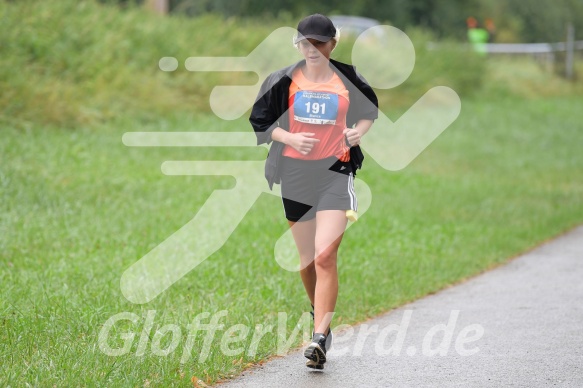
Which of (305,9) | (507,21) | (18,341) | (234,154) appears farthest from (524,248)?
(507,21)

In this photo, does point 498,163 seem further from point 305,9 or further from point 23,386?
point 305,9

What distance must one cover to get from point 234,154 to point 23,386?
A: 10.8m

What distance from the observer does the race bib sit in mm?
6258

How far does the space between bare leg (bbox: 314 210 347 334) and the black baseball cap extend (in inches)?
43.7

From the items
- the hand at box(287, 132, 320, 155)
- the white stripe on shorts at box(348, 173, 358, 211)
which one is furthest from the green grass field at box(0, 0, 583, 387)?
the hand at box(287, 132, 320, 155)

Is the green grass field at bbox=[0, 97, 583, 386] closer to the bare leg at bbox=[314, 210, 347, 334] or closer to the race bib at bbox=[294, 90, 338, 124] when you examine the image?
the bare leg at bbox=[314, 210, 347, 334]

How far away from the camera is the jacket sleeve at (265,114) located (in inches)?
251

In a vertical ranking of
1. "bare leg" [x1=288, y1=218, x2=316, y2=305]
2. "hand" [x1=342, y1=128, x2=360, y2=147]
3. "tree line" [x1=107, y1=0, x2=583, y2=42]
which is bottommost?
"tree line" [x1=107, y1=0, x2=583, y2=42]

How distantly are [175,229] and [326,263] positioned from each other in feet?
15.9

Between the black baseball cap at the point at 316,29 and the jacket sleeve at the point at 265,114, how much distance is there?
0.40 m

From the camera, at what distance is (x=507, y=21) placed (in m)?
50.1

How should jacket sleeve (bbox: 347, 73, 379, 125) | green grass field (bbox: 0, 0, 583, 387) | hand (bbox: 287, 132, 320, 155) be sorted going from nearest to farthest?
hand (bbox: 287, 132, 320, 155), jacket sleeve (bbox: 347, 73, 379, 125), green grass field (bbox: 0, 0, 583, 387)

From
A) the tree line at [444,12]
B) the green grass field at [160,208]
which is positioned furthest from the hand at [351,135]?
the tree line at [444,12]

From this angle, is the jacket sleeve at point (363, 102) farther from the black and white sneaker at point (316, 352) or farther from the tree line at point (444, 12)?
the tree line at point (444, 12)
